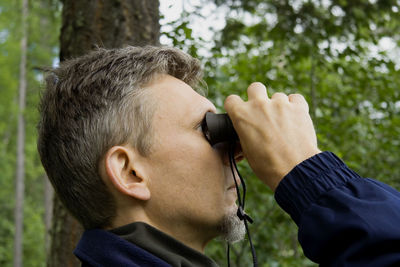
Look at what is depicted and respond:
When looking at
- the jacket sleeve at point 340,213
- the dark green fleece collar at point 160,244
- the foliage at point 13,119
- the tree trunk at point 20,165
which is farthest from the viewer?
the foliage at point 13,119

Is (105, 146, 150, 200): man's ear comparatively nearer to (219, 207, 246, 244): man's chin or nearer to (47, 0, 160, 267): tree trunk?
(219, 207, 246, 244): man's chin

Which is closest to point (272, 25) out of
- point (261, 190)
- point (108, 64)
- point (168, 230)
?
point (261, 190)

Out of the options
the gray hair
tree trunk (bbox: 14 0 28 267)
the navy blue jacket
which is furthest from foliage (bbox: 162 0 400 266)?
tree trunk (bbox: 14 0 28 267)

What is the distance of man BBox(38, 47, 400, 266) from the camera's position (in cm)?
133

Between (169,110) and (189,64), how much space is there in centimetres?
39

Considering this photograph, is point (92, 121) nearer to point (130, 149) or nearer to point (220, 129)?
point (130, 149)

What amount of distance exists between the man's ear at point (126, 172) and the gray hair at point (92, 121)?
37 mm

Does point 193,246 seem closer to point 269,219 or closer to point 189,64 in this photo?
point 189,64

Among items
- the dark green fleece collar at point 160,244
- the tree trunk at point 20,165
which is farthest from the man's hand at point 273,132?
the tree trunk at point 20,165

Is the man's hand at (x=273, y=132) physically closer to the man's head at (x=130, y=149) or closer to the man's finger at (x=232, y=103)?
the man's finger at (x=232, y=103)

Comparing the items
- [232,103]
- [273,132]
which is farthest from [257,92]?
[273,132]

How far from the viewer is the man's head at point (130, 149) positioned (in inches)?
65.9

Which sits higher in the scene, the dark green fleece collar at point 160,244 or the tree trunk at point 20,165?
the dark green fleece collar at point 160,244

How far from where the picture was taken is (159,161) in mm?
1688
